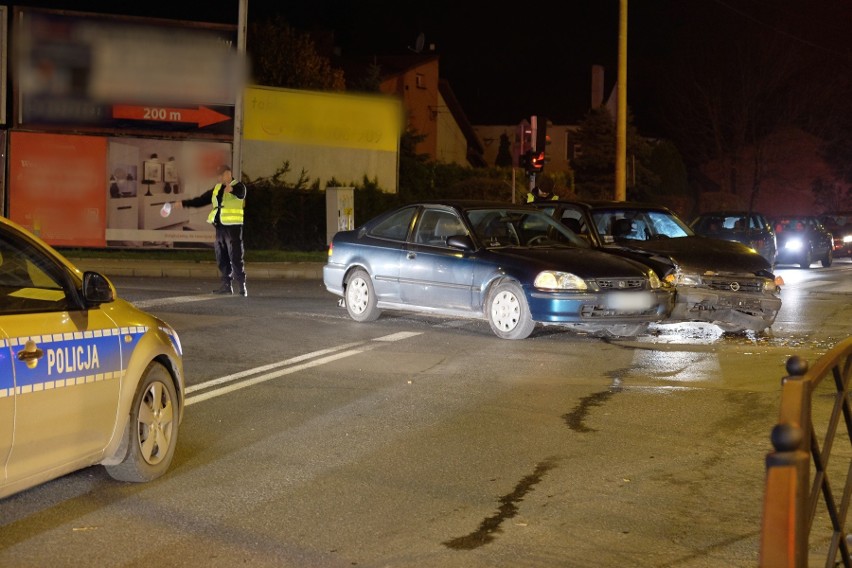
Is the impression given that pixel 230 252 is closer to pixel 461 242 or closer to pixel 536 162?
pixel 461 242

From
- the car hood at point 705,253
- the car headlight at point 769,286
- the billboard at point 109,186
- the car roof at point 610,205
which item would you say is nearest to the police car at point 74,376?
the car hood at point 705,253

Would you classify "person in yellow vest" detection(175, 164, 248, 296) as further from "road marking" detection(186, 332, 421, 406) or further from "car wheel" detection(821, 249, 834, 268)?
"car wheel" detection(821, 249, 834, 268)

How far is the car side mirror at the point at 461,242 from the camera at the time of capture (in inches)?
519

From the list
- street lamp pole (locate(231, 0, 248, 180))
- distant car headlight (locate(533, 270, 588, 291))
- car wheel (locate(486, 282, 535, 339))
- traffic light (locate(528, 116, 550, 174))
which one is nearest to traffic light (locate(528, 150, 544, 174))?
traffic light (locate(528, 116, 550, 174))

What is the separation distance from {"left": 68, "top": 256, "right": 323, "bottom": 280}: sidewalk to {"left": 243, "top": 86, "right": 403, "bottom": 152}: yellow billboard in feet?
20.9

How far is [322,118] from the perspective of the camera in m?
31.2

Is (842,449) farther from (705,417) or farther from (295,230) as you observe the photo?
(295,230)

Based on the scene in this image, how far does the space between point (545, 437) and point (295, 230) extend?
2209 cm

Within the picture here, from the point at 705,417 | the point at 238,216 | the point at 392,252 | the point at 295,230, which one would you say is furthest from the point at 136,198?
the point at 705,417

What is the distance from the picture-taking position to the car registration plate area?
1254 cm

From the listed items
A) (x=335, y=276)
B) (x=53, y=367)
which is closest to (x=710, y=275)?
(x=335, y=276)

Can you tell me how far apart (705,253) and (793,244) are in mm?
17503

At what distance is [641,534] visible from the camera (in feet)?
18.7

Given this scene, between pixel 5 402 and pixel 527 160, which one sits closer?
pixel 5 402
